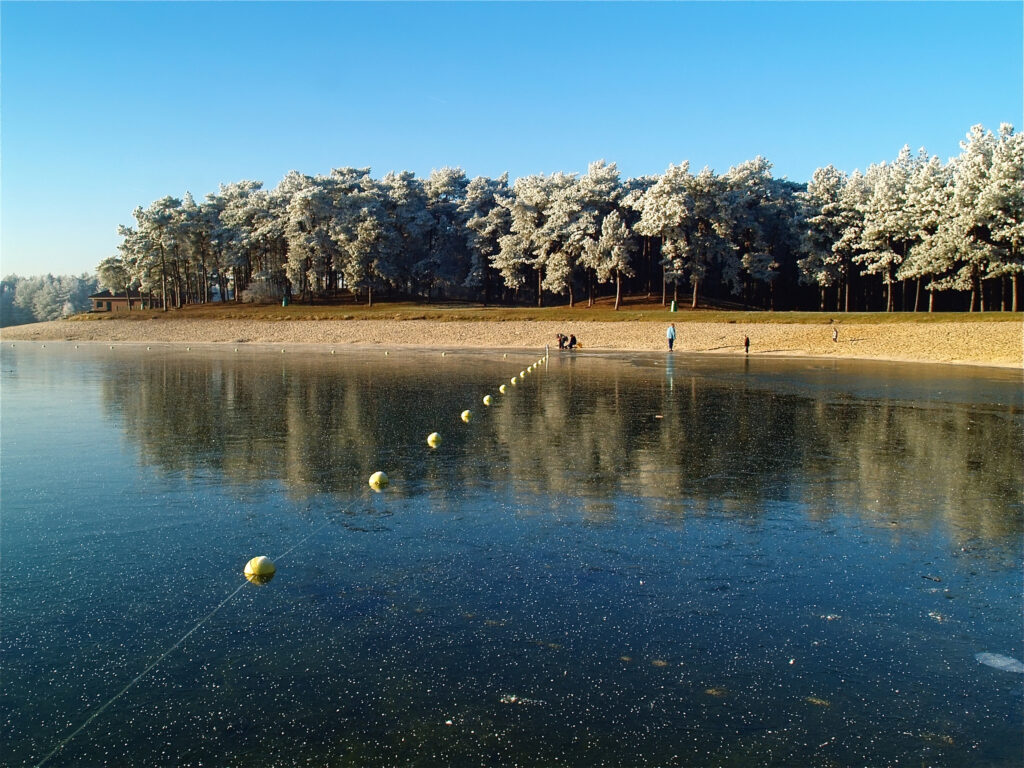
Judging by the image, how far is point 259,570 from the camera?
822 centimetres

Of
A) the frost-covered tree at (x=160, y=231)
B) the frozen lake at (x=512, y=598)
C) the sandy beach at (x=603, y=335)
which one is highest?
the frost-covered tree at (x=160, y=231)

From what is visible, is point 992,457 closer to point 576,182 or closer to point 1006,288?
point 1006,288

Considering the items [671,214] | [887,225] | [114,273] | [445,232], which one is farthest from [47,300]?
[887,225]

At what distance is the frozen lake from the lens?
5.34 metres

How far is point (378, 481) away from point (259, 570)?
13.7ft

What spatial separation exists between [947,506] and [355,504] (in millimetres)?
8398

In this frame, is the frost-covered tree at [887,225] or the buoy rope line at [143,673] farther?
the frost-covered tree at [887,225]

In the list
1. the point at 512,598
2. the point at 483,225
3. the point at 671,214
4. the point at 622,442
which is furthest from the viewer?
the point at 483,225

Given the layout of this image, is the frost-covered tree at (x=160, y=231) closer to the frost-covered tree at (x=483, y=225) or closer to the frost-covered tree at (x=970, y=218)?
the frost-covered tree at (x=483, y=225)

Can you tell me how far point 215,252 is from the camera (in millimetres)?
92188

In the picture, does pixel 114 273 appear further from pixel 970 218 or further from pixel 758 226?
pixel 970 218

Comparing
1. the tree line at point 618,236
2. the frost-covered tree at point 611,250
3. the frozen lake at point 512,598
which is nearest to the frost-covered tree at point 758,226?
the tree line at point 618,236

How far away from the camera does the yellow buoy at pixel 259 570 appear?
8.12 metres

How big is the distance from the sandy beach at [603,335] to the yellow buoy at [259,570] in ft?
133
